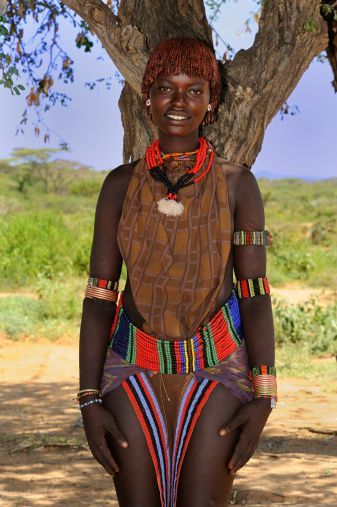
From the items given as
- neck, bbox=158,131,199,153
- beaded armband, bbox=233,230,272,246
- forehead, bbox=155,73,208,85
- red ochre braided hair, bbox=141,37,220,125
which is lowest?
beaded armband, bbox=233,230,272,246

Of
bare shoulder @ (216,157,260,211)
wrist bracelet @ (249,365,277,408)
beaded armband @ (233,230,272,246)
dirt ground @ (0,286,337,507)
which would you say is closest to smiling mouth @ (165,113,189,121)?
bare shoulder @ (216,157,260,211)

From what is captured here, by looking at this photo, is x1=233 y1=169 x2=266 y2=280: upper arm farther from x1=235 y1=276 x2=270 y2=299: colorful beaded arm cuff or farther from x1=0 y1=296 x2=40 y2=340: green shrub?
x1=0 y1=296 x2=40 y2=340: green shrub

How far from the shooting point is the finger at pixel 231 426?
2727 millimetres

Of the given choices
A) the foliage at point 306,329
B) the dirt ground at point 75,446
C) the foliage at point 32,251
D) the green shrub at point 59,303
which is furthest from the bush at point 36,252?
the foliage at point 306,329

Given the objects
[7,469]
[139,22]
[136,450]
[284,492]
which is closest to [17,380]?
[7,469]

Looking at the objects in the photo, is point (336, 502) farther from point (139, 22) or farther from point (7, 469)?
point (139, 22)

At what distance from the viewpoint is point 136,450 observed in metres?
2.77

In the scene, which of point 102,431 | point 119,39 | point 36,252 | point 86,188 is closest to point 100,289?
point 102,431

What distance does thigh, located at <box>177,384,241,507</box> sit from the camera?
271cm

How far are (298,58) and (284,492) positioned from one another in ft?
7.61

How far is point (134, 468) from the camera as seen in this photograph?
9.05ft

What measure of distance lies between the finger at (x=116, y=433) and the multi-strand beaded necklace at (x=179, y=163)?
2.22 feet

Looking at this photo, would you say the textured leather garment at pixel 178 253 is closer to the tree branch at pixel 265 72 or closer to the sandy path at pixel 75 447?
the tree branch at pixel 265 72

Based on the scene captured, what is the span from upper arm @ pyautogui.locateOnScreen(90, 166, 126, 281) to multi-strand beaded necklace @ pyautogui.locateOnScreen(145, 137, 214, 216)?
0.12 metres
